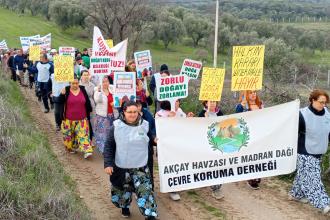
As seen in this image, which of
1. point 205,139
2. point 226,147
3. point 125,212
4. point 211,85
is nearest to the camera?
point 125,212

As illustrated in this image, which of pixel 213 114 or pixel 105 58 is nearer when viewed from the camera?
pixel 213 114

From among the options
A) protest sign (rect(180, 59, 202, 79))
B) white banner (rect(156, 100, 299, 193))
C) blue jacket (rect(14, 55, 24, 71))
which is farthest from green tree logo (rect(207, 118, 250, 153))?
blue jacket (rect(14, 55, 24, 71))

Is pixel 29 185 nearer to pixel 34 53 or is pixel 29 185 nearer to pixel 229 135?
pixel 229 135

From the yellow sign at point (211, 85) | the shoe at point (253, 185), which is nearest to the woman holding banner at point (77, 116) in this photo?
the yellow sign at point (211, 85)

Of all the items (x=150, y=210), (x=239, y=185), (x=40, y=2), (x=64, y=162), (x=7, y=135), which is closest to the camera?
(x=150, y=210)

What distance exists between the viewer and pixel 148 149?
24.5 ft

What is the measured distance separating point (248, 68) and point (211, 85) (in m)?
0.75

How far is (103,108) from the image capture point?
10.5 meters

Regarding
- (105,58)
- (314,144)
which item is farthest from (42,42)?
(314,144)

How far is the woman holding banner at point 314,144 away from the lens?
315 inches

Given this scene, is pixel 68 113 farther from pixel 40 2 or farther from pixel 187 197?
pixel 40 2

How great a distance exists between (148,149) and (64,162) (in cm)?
341

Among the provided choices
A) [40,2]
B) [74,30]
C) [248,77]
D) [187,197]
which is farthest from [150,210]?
[40,2]

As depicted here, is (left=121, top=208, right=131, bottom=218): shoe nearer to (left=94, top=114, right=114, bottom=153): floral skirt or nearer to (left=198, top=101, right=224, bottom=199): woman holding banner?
(left=198, top=101, right=224, bottom=199): woman holding banner
